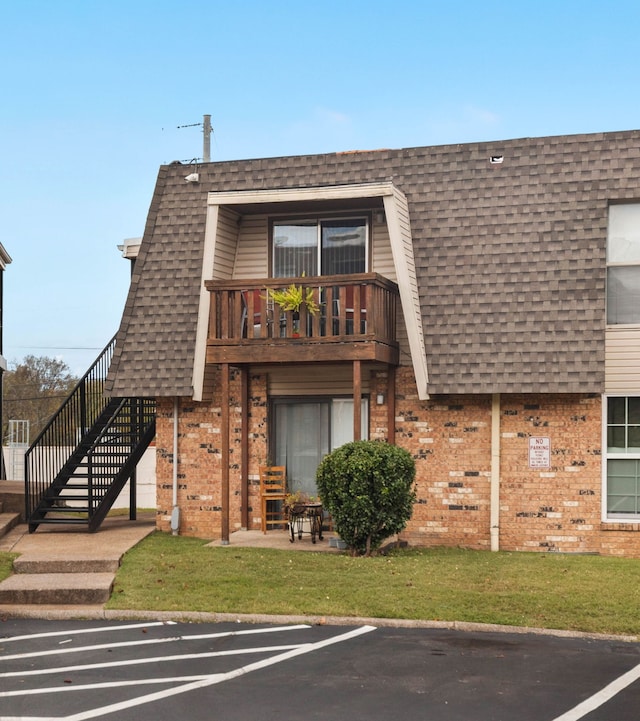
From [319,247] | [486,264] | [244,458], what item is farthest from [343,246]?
[244,458]

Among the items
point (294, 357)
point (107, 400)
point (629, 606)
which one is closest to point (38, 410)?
point (107, 400)

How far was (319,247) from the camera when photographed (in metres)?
17.3

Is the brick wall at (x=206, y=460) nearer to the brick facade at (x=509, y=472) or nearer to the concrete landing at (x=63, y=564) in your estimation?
the brick facade at (x=509, y=472)

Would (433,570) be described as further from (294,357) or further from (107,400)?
(107,400)

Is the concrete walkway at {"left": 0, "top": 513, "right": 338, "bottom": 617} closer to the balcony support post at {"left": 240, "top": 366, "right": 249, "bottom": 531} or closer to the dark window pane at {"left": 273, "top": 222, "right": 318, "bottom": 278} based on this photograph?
the balcony support post at {"left": 240, "top": 366, "right": 249, "bottom": 531}

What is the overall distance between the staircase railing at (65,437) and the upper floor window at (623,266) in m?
8.85

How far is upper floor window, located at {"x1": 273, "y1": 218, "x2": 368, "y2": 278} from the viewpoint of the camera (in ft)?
56.4

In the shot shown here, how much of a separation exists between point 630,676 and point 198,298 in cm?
1036

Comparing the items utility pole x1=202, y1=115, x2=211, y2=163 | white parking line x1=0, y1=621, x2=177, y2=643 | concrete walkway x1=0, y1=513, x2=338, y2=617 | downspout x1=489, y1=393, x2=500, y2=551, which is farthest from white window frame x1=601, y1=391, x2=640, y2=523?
utility pole x1=202, y1=115, x2=211, y2=163

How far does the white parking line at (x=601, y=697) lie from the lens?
7.45 meters

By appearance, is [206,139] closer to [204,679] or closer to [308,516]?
[308,516]

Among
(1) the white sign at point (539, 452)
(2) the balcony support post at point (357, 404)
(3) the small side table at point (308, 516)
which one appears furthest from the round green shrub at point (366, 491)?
(1) the white sign at point (539, 452)

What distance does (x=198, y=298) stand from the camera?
672 inches

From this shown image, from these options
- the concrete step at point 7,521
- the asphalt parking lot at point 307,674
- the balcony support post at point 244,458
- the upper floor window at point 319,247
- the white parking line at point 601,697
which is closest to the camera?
the white parking line at point 601,697
